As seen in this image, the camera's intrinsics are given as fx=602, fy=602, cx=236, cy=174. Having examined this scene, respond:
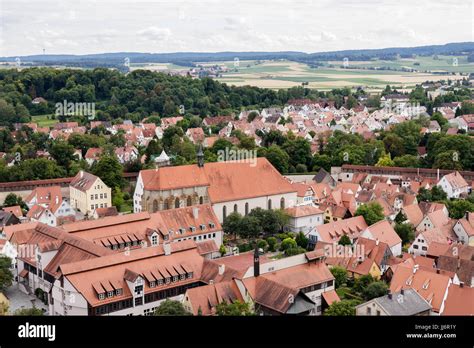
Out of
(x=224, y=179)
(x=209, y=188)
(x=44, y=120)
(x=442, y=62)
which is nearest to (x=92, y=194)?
(x=209, y=188)

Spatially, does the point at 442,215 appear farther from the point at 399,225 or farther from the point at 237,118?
the point at 237,118

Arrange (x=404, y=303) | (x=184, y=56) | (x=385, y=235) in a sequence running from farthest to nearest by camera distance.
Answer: (x=385, y=235) < (x=404, y=303) < (x=184, y=56)

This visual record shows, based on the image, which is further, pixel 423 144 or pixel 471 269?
pixel 423 144

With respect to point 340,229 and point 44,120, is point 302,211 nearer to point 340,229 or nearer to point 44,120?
point 340,229

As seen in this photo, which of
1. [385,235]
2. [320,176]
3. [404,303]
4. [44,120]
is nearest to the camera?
[404,303]

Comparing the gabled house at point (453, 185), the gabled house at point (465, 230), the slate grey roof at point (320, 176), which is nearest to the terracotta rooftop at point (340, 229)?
the gabled house at point (465, 230)

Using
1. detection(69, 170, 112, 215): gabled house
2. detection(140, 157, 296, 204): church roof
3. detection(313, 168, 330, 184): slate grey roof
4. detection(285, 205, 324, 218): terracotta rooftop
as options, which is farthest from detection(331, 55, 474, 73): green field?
detection(69, 170, 112, 215): gabled house
